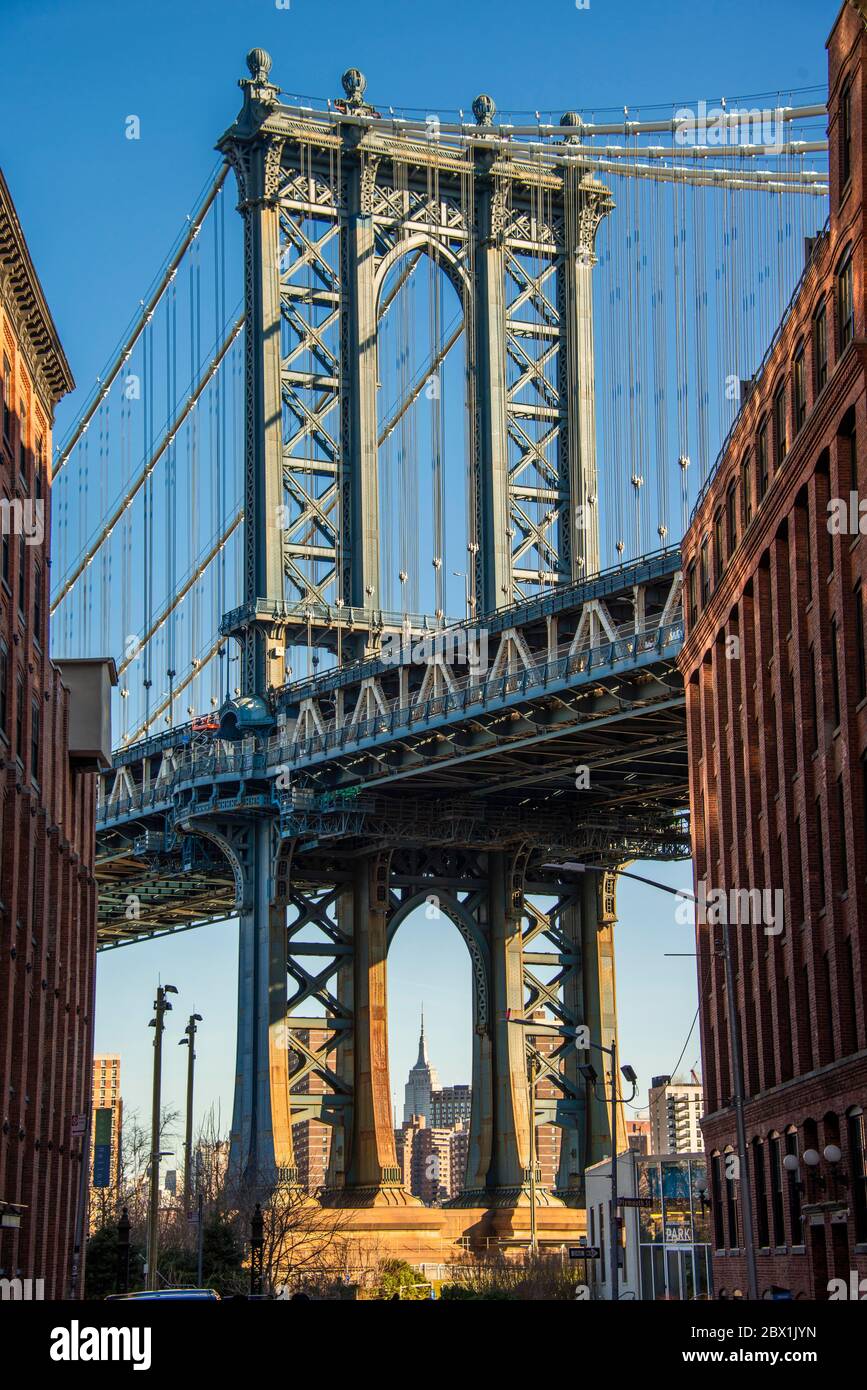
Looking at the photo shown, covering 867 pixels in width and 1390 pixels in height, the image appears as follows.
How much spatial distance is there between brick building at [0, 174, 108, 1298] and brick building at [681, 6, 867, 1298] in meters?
15.1

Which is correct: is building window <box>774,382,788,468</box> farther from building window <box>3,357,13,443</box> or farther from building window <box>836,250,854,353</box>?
building window <box>3,357,13,443</box>

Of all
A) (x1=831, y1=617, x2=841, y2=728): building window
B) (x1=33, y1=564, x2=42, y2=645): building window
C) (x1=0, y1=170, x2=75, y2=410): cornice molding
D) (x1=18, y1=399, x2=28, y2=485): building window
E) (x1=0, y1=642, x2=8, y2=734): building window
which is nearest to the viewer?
(x1=831, y1=617, x2=841, y2=728): building window

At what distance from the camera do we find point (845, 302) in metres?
38.6

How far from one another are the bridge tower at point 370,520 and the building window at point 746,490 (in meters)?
37.6

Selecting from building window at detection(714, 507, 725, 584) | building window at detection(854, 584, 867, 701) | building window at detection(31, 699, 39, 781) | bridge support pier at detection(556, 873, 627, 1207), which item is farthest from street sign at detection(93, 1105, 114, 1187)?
building window at detection(854, 584, 867, 701)

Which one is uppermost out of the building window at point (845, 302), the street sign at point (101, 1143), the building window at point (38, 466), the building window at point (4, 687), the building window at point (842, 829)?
the building window at point (38, 466)

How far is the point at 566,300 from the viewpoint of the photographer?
313ft

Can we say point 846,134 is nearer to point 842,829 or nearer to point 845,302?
point 845,302

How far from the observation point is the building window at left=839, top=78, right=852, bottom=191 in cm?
3891

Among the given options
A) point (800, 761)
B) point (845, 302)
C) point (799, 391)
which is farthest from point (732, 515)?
point (845, 302)

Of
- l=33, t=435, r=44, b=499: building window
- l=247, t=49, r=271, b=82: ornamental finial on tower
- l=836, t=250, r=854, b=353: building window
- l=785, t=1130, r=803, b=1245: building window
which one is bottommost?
l=785, t=1130, r=803, b=1245: building window

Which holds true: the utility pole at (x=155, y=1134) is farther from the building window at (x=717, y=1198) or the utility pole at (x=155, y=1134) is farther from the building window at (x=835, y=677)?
the building window at (x=835, y=677)

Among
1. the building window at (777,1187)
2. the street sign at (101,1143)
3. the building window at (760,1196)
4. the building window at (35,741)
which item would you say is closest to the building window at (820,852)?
the building window at (777,1187)

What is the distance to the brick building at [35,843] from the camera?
47.9 meters
